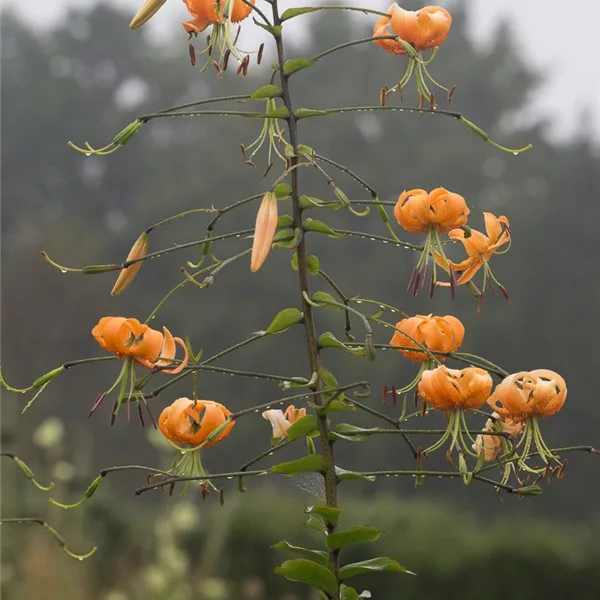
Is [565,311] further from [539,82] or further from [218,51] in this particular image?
[218,51]

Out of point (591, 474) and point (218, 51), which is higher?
point (218, 51)

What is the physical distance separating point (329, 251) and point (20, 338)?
530 centimetres

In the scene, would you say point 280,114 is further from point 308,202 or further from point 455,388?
point 455,388

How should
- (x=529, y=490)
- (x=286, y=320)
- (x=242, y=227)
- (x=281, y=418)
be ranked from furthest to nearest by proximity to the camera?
(x=242, y=227)
(x=281, y=418)
(x=286, y=320)
(x=529, y=490)

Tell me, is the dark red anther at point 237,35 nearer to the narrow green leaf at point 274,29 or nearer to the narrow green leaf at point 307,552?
the narrow green leaf at point 274,29

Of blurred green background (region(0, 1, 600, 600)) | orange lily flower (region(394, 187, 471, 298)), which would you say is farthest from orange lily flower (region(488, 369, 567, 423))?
blurred green background (region(0, 1, 600, 600))

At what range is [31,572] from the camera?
471 centimetres

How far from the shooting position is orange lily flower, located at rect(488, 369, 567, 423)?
118 centimetres

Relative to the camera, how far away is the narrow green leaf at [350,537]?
3.77ft

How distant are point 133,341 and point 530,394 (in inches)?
16.3

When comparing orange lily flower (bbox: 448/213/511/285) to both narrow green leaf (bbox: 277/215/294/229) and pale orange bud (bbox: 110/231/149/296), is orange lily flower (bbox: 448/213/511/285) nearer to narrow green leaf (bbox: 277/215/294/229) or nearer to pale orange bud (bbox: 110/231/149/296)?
narrow green leaf (bbox: 277/215/294/229)

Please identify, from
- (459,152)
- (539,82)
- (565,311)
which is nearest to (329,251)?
(459,152)

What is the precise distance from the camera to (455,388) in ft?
3.80

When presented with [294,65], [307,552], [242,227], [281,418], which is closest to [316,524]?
[307,552]
